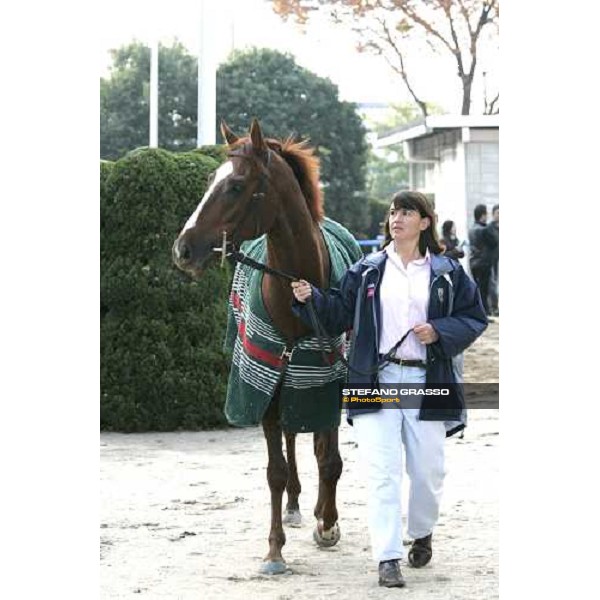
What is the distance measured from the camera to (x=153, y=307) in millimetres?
9656

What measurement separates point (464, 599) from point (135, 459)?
3868 mm

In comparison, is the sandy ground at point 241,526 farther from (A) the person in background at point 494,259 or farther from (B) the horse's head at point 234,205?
(A) the person in background at point 494,259

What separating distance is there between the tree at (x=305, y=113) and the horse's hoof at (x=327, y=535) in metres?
16.3

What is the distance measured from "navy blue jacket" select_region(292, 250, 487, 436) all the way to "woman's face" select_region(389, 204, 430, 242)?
0.12 metres

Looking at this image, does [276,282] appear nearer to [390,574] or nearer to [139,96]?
[390,574]

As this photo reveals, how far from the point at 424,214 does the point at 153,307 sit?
165 inches

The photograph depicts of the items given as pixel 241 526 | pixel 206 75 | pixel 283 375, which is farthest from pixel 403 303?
pixel 206 75

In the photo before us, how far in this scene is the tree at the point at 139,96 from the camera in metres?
25.0

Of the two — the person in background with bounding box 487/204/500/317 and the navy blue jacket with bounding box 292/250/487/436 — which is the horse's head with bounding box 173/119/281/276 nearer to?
the navy blue jacket with bounding box 292/250/487/436

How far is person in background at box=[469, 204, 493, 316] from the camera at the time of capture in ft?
47.4
